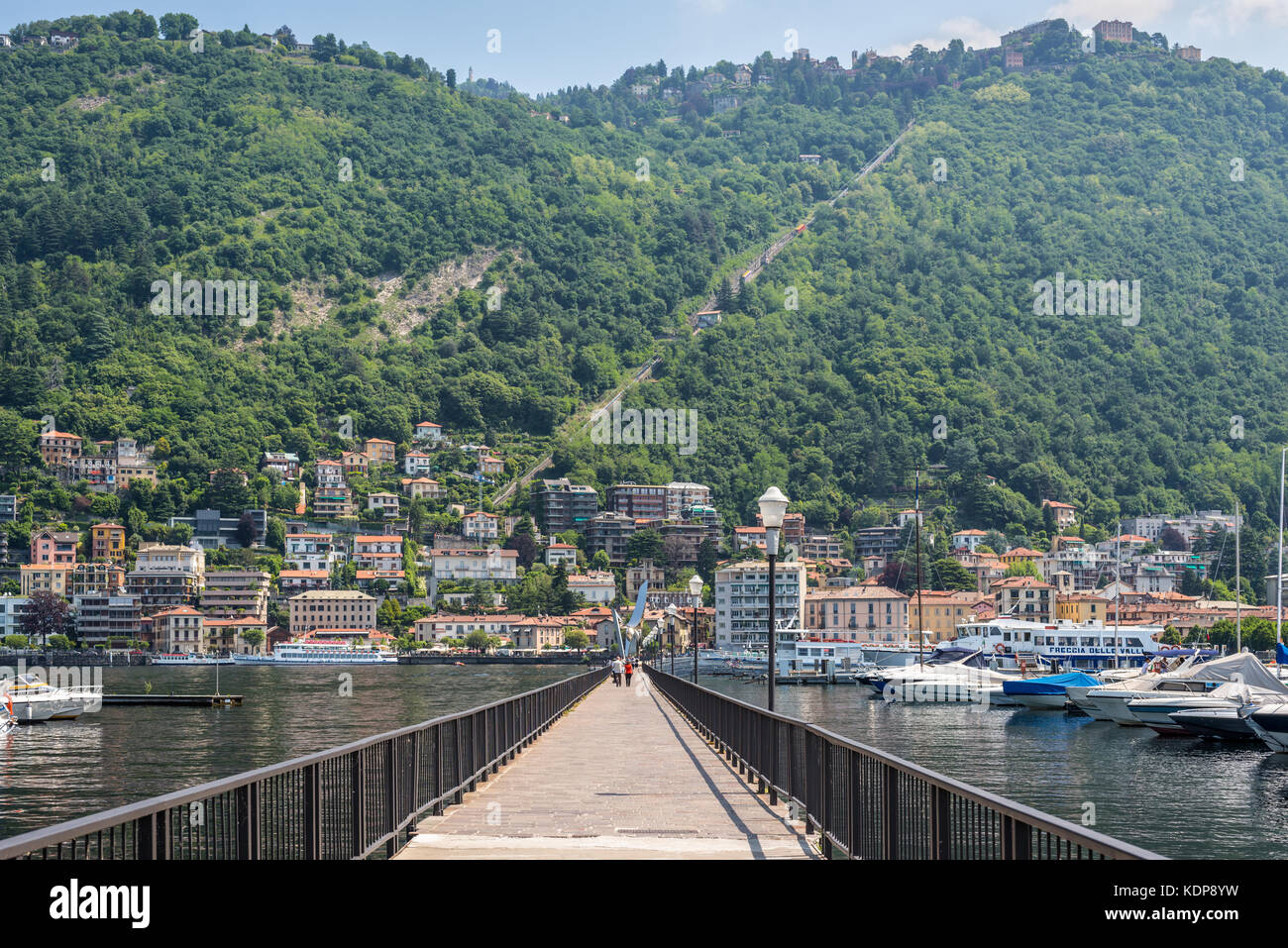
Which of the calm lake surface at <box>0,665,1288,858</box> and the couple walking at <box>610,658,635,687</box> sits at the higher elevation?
the couple walking at <box>610,658,635,687</box>

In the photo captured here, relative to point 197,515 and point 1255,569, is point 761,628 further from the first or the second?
point 197,515

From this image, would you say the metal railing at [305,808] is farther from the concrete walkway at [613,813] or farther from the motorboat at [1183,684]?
the motorboat at [1183,684]

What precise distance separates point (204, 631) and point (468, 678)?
5858 cm

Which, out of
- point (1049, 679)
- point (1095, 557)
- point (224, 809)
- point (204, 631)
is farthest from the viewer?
point (1095, 557)

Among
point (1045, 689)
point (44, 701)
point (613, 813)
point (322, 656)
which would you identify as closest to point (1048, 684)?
point (1045, 689)

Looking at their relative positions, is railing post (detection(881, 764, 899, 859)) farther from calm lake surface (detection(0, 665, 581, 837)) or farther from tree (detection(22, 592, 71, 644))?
tree (detection(22, 592, 71, 644))

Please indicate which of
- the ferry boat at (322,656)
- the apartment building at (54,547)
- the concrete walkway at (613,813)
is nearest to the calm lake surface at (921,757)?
the concrete walkway at (613,813)

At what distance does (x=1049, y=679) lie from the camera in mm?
71938

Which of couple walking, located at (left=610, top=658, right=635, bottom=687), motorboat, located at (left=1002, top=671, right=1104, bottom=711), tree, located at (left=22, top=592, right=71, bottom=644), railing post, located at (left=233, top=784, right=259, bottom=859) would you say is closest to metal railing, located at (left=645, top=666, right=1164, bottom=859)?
railing post, located at (left=233, top=784, right=259, bottom=859)

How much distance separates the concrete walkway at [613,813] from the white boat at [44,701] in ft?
169

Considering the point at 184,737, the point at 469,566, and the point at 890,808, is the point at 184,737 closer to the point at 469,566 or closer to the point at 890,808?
the point at 890,808

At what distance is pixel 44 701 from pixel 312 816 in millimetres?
64691

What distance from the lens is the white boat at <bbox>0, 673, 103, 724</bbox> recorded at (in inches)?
2616
